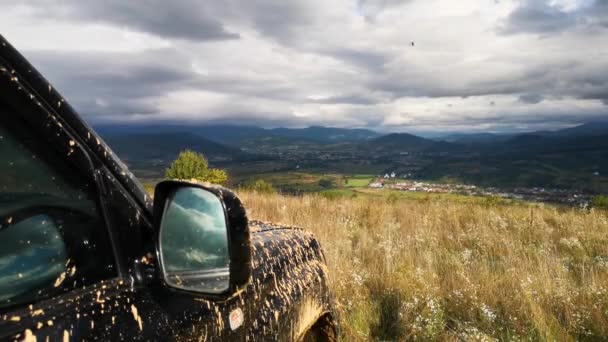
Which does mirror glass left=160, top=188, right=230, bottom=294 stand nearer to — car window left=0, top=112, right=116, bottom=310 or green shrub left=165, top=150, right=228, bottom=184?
car window left=0, top=112, right=116, bottom=310

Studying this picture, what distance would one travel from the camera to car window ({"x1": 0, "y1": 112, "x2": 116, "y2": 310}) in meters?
0.88

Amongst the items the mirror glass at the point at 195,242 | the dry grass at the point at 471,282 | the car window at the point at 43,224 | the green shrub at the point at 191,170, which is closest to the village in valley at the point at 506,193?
the dry grass at the point at 471,282

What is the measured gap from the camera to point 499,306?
14.1 feet

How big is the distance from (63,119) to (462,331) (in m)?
3.98

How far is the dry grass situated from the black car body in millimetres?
1505

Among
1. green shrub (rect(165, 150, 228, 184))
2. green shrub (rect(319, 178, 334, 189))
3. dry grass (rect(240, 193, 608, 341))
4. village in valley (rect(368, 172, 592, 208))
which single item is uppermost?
green shrub (rect(165, 150, 228, 184))

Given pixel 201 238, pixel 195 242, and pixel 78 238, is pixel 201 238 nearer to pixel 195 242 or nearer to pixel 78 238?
pixel 195 242

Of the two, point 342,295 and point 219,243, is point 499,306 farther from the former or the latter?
point 219,243

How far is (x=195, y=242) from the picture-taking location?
1147mm

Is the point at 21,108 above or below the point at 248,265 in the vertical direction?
above

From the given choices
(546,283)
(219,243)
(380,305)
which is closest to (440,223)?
(546,283)

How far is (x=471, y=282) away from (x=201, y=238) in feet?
14.5

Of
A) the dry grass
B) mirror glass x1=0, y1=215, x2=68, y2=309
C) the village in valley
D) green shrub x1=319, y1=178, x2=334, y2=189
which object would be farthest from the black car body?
green shrub x1=319, y1=178, x2=334, y2=189

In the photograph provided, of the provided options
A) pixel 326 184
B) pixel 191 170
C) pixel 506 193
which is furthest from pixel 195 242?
pixel 326 184
